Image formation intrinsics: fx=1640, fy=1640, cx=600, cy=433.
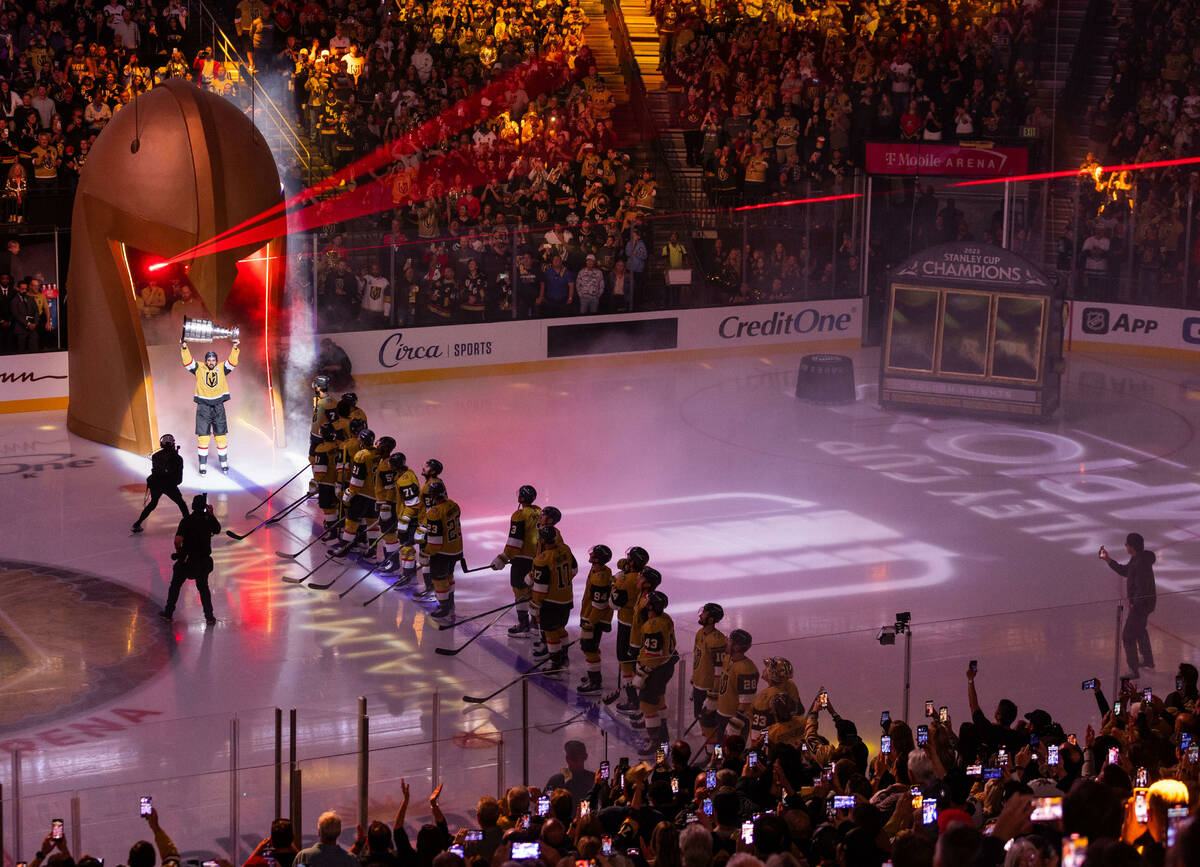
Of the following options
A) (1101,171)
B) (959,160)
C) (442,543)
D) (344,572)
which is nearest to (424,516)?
(442,543)

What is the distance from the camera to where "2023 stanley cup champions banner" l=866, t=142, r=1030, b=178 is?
2862cm

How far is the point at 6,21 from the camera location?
25.3 meters

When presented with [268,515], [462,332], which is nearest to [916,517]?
[268,515]

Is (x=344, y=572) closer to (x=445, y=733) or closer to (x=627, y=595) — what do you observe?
(x=627, y=595)

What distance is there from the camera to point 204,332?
19766 millimetres

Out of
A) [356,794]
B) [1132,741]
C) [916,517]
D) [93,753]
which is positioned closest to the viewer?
[1132,741]

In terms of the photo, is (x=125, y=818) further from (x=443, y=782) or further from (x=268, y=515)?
(x=268, y=515)

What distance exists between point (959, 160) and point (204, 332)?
14630 millimetres

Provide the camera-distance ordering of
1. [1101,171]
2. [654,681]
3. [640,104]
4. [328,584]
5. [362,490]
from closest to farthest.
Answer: [654,681], [328,584], [362,490], [1101,171], [640,104]

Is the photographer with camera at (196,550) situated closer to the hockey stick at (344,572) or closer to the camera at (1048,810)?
the hockey stick at (344,572)

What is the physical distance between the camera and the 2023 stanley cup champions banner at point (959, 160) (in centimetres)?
2862

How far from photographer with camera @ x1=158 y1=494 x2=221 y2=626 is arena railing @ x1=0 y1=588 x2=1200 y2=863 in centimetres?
122

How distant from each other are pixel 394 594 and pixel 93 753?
4.30m

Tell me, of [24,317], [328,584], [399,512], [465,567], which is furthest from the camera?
[24,317]
